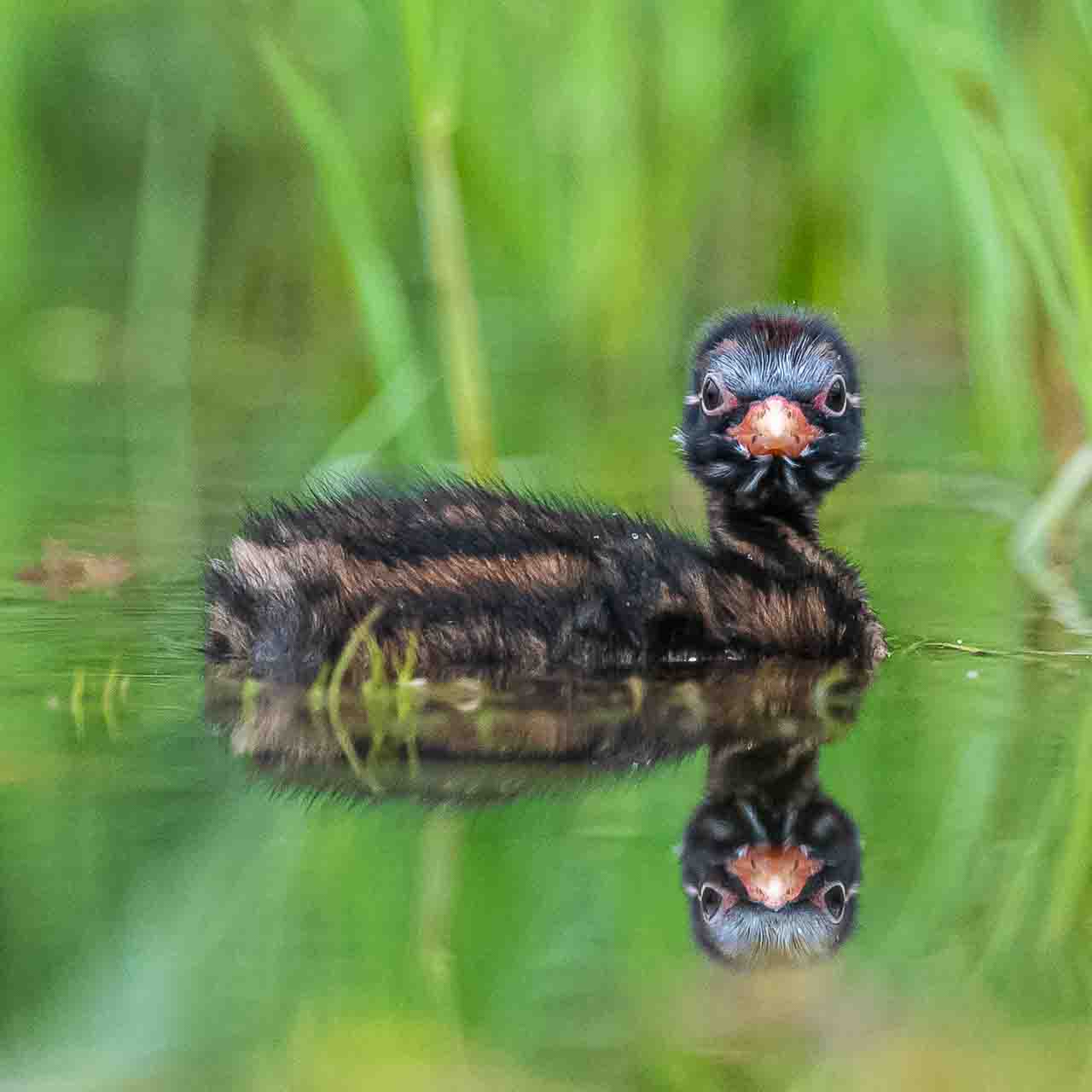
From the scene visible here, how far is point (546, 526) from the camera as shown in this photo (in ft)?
19.4

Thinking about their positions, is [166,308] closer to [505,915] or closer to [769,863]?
[769,863]

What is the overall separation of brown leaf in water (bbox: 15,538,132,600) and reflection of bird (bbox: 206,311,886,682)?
2.92 feet

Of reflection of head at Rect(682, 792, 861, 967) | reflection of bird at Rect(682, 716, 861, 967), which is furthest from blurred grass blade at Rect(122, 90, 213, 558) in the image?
reflection of head at Rect(682, 792, 861, 967)

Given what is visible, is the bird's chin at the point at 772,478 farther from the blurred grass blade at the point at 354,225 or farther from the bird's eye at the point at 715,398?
the blurred grass blade at the point at 354,225

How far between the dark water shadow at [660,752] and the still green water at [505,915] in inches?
1.7

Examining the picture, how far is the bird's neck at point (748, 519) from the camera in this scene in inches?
252

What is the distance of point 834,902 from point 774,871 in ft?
0.60

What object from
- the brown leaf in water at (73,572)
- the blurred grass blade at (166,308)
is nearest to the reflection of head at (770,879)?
the brown leaf in water at (73,572)

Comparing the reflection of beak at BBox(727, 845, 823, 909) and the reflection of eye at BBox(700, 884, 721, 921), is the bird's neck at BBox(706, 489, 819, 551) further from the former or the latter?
the reflection of eye at BBox(700, 884, 721, 921)

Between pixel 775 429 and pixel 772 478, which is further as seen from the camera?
pixel 772 478

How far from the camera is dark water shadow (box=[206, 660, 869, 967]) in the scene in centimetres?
385

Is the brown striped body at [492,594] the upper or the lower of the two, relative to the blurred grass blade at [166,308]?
lower

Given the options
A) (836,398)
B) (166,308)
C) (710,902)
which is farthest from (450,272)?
(166,308)

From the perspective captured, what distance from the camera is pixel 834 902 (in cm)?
383
